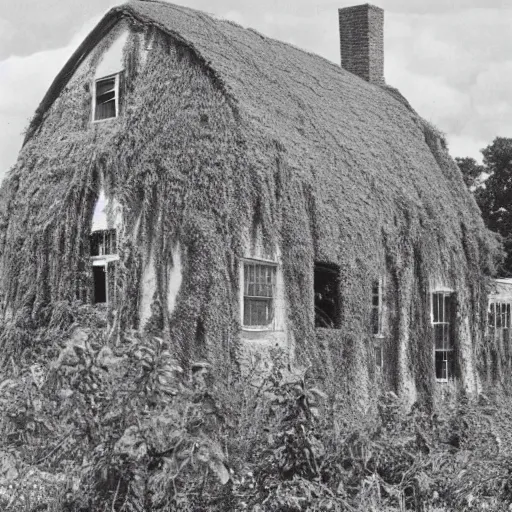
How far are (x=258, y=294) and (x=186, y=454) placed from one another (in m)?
8.22

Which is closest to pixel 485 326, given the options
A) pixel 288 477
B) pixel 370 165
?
pixel 370 165

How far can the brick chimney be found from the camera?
2709 centimetres

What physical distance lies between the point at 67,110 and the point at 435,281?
9087 millimetres

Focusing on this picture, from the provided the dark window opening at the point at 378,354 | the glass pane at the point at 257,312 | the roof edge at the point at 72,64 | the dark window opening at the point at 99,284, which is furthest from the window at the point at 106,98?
the dark window opening at the point at 378,354

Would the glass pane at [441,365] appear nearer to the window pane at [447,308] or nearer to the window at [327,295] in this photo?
the window pane at [447,308]

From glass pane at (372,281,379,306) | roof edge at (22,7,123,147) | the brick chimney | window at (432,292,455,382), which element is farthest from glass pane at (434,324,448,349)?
roof edge at (22,7,123,147)

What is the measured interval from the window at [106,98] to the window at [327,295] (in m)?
5.08

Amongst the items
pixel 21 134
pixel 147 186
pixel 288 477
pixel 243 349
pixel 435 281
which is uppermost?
pixel 21 134

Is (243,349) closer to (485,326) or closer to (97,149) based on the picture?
(97,149)

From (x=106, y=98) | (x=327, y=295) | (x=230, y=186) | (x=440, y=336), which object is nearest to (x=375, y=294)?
(x=327, y=295)

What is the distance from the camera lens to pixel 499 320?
25000mm

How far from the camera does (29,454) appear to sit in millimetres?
10781

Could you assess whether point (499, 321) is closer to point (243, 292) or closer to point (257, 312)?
point (257, 312)

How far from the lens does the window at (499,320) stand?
24375mm
